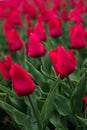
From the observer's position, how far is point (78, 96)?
255cm

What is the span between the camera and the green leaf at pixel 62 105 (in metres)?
2.62

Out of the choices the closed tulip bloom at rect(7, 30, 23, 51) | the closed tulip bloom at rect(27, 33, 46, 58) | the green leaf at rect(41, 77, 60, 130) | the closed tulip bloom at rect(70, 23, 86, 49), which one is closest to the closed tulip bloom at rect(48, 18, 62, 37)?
the closed tulip bloom at rect(7, 30, 23, 51)

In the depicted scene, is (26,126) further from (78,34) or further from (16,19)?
(16,19)

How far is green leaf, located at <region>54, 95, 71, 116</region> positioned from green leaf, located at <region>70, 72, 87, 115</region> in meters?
0.05

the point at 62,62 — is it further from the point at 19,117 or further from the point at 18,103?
the point at 18,103

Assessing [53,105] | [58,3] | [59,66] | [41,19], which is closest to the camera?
[59,66]

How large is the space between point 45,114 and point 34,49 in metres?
0.55

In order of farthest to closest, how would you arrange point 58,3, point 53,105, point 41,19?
point 58,3, point 41,19, point 53,105

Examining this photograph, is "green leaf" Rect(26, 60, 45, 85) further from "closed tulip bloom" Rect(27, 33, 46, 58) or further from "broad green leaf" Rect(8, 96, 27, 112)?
"broad green leaf" Rect(8, 96, 27, 112)

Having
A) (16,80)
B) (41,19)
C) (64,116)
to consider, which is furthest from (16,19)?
(16,80)

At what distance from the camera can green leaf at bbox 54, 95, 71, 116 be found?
2.62 m

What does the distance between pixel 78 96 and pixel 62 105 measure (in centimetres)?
15

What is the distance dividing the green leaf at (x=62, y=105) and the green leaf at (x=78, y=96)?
0.05 meters

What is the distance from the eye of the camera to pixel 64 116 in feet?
8.95
